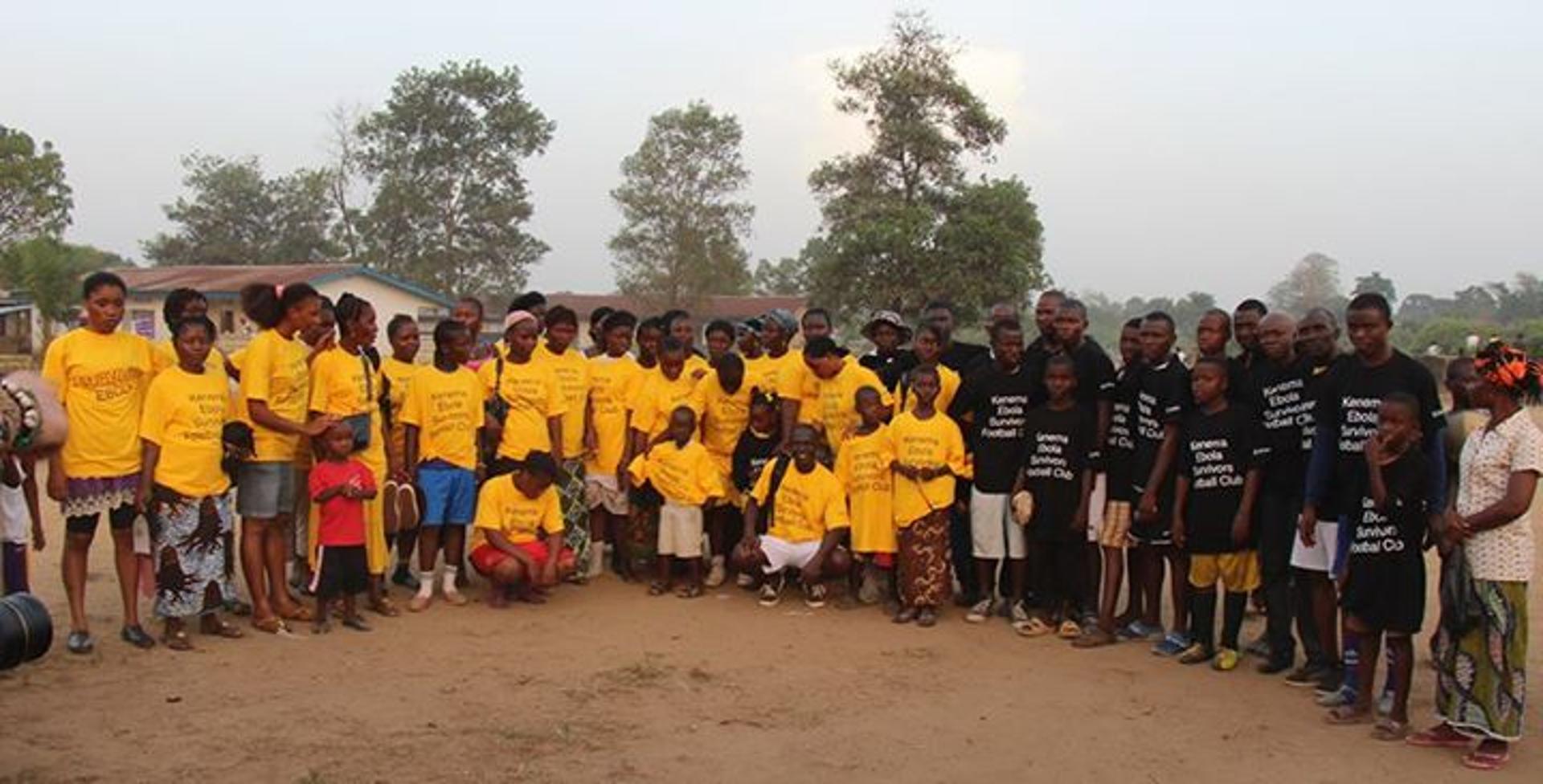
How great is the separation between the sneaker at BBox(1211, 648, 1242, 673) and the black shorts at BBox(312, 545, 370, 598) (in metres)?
4.48

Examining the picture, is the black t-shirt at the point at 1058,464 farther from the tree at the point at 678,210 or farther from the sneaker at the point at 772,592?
the tree at the point at 678,210

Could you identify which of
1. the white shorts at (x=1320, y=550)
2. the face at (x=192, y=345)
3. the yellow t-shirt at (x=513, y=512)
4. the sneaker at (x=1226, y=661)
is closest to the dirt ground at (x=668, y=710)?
the sneaker at (x=1226, y=661)

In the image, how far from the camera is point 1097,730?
508 cm

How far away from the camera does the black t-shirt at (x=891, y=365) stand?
768cm

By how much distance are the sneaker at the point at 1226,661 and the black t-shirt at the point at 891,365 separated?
2.54 meters

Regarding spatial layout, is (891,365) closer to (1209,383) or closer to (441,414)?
(1209,383)

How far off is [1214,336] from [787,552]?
2.69m

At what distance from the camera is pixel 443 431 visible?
6.93 metres

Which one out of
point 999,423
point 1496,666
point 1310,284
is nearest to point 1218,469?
point 999,423

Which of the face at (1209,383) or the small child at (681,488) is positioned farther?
the small child at (681,488)

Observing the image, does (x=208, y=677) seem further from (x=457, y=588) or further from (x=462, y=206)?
(x=462, y=206)

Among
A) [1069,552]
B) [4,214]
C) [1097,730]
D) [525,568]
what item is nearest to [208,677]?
[525,568]

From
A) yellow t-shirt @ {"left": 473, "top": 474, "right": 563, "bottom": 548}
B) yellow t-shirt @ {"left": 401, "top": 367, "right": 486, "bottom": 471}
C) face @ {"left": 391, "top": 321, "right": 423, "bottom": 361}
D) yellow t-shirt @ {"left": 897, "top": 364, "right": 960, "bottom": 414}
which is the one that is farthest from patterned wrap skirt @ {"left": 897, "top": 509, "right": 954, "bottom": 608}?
face @ {"left": 391, "top": 321, "right": 423, "bottom": 361}

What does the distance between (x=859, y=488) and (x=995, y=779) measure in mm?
2752
